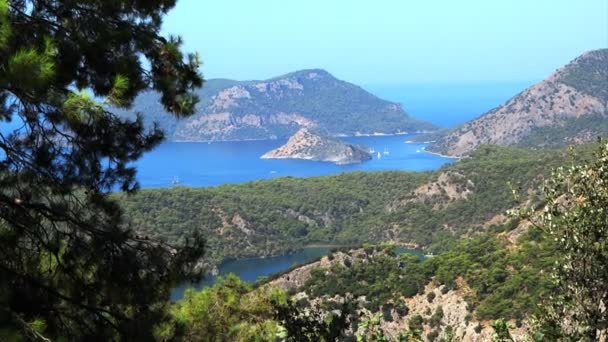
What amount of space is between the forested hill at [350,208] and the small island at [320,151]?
227 feet

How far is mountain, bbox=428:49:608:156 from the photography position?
143 m

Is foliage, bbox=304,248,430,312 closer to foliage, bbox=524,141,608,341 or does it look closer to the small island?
foliage, bbox=524,141,608,341

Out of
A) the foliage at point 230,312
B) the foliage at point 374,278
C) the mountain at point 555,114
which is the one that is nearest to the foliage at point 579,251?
the foliage at point 230,312

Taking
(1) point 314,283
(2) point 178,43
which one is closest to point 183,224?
(1) point 314,283

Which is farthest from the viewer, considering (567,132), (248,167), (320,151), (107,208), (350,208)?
(320,151)

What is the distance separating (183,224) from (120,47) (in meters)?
79.0

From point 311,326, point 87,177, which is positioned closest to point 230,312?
point 311,326

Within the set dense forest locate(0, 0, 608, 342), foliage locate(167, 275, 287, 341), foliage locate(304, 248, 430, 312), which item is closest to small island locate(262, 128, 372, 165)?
foliage locate(304, 248, 430, 312)

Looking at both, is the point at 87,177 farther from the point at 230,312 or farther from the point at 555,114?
the point at 555,114

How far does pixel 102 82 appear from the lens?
520 cm

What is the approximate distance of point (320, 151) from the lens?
185 m

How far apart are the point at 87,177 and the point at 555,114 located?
159 metres

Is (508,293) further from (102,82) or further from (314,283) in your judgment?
(102,82)

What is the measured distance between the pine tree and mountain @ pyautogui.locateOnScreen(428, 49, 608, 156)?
142 m
